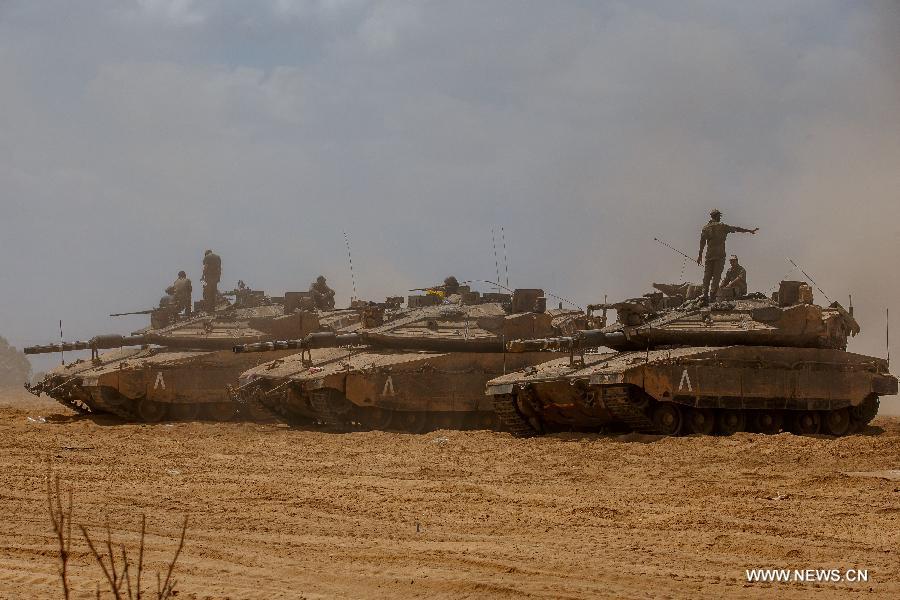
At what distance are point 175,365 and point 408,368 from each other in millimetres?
5911

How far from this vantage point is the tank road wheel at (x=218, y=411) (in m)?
24.1

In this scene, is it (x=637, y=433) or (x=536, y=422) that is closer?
(x=637, y=433)

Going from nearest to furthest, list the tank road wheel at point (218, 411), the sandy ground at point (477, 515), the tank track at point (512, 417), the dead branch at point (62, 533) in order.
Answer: the dead branch at point (62, 533) → the sandy ground at point (477, 515) → the tank track at point (512, 417) → the tank road wheel at point (218, 411)

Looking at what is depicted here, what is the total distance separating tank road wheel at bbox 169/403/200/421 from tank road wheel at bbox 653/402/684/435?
1086cm

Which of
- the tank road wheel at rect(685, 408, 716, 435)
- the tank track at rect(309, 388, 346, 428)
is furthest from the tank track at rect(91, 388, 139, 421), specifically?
the tank road wheel at rect(685, 408, 716, 435)

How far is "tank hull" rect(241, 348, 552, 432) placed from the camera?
781 inches

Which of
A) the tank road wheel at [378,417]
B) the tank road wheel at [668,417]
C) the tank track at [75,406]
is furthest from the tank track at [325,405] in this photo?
the tank track at [75,406]

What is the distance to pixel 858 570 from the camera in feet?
22.9

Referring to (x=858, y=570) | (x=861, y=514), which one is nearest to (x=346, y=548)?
(x=858, y=570)

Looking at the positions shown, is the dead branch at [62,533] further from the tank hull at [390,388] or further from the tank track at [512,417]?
the tank hull at [390,388]

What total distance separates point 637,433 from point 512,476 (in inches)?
191

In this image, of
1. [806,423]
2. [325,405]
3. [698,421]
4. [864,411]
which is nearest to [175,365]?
[325,405]

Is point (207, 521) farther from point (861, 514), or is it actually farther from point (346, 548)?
point (861, 514)

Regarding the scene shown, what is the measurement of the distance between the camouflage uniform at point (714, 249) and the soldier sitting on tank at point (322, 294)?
11.6 metres
